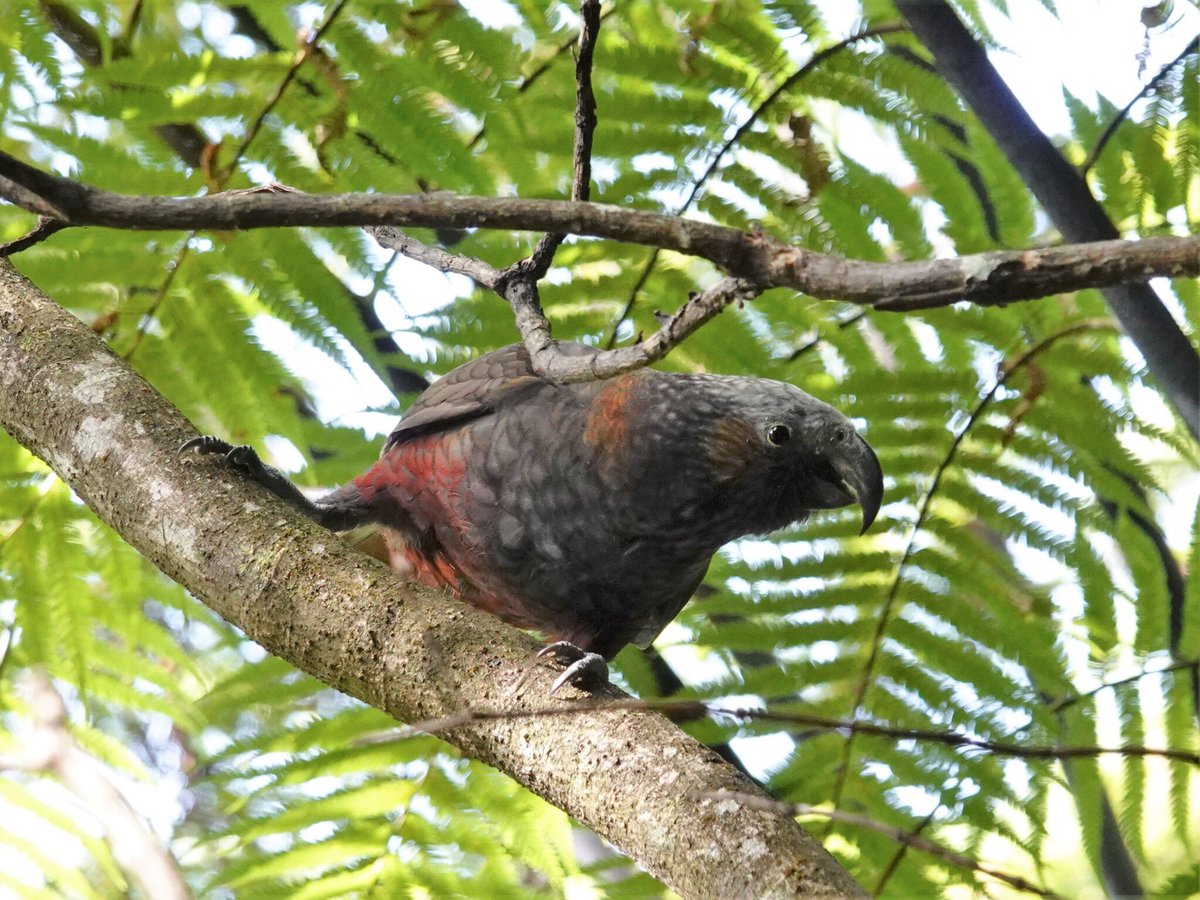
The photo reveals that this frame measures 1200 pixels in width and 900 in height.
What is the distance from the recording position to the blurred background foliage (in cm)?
324

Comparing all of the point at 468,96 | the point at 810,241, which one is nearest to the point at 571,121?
the point at 468,96

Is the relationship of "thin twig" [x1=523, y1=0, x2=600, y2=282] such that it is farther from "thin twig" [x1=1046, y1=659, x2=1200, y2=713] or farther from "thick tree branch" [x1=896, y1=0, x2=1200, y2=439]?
"thin twig" [x1=1046, y1=659, x2=1200, y2=713]

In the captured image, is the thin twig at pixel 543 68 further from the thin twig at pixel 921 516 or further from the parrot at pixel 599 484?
the thin twig at pixel 921 516

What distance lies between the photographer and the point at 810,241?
3.39 m

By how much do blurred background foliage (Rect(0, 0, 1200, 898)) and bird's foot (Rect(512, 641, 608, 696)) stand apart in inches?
31.7

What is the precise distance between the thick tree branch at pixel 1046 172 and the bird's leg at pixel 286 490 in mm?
2148

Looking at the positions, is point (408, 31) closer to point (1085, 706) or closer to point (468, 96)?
point (468, 96)

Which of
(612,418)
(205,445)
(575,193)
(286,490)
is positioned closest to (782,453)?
(612,418)

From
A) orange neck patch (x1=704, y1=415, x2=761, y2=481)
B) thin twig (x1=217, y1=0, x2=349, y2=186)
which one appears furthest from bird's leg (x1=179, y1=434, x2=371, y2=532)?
orange neck patch (x1=704, y1=415, x2=761, y2=481)

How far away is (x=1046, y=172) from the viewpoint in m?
3.03

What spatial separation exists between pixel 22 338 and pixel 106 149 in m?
0.87

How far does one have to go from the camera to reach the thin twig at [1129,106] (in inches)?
120

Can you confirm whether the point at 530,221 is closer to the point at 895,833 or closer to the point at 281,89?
the point at 895,833

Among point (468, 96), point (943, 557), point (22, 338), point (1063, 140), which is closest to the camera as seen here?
point (22, 338)
